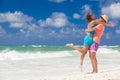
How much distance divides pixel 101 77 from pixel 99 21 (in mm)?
1641

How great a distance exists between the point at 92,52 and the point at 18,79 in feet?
6.75

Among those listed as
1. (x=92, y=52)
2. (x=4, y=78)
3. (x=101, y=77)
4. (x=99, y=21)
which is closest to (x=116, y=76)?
(x=101, y=77)

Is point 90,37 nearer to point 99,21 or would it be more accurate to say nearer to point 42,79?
point 99,21

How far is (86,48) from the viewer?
8.26 m

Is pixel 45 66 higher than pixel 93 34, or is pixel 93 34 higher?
pixel 93 34

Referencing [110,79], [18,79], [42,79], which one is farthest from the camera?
[18,79]

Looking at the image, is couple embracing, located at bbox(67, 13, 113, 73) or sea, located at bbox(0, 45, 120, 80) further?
sea, located at bbox(0, 45, 120, 80)

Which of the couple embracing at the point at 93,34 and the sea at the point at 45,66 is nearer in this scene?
the couple embracing at the point at 93,34

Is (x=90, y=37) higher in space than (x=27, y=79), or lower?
higher

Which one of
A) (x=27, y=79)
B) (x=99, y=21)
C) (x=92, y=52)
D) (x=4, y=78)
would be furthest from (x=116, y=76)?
(x=4, y=78)

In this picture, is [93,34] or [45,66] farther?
[45,66]

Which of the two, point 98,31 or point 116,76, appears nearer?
point 116,76

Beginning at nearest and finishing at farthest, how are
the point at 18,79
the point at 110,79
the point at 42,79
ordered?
the point at 110,79
the point at 42,79
the point at 18,79


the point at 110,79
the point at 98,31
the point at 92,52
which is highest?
the point at 98,31
